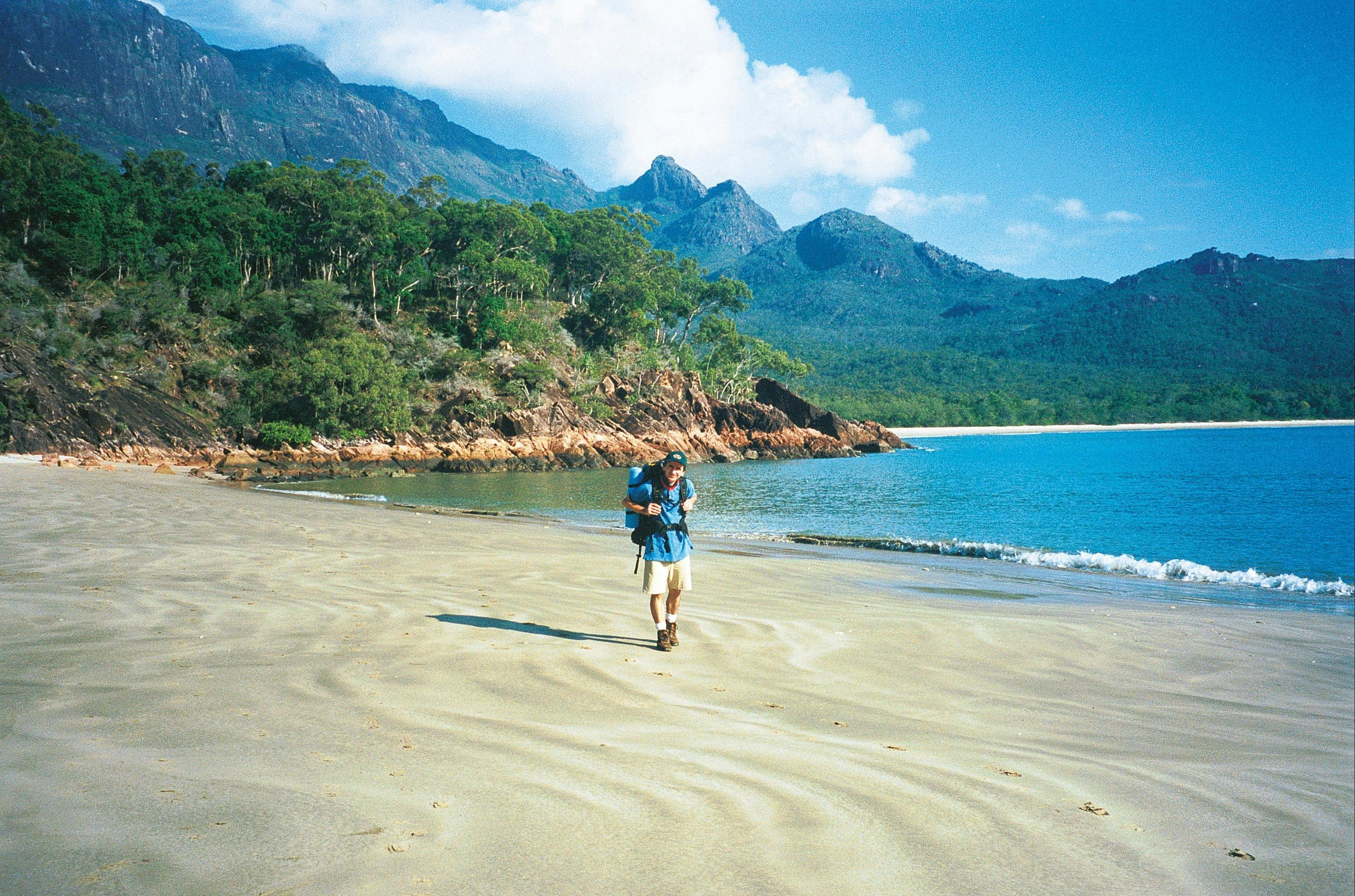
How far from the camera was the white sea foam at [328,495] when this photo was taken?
26.9 metres

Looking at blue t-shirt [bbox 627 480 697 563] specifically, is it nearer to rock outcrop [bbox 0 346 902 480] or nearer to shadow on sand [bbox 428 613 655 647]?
shadow on sand [bbox 428 613 655 647]

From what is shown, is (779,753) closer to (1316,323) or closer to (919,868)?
(919,868)

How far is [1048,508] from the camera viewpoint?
1280 inches

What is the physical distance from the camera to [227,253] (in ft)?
186

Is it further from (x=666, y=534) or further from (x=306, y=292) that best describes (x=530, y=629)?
(x=306, y=292)

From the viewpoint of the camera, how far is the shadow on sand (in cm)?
728

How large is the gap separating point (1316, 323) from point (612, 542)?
7357 inches

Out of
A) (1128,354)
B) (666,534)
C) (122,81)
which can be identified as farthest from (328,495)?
(122,81)

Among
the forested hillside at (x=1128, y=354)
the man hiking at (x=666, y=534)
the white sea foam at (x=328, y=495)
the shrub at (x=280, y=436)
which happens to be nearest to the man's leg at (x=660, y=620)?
the man hiking at (x=666, y=534)

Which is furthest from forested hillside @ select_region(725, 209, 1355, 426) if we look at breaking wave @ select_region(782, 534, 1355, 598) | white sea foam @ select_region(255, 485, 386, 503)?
breaking wave @ select_region(782, 534, 1355, 598)

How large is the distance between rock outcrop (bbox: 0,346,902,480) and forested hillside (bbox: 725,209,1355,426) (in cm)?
4383

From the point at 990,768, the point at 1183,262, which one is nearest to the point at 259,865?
the point at 990,768

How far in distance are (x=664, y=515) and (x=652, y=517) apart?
4.6 inches

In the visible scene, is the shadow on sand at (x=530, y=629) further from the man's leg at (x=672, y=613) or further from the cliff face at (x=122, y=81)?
the cliff face at (x=122, y=81)
